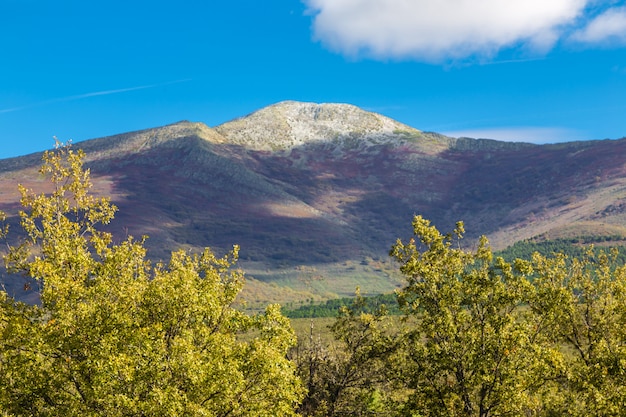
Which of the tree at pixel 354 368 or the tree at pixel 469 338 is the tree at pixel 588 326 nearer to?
the tree at pixel 469 338

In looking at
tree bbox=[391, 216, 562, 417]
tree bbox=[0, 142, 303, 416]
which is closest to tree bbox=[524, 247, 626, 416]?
tree bbox=[391, 216, 562, 417]

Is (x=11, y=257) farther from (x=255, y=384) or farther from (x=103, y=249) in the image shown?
(x=255, y=384)

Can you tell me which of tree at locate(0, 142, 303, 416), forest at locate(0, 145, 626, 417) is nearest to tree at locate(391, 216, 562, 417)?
forest at locate(0, 145, 626, 417)

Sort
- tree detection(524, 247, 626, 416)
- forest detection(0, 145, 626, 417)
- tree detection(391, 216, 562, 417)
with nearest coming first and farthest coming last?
forest detection(0, 145, 626, 417), tree detection(524, 247, 626, 416), tree detection(391, 216, 562, 417)

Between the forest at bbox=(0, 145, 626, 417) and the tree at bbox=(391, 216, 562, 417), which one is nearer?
the forest at bbox=(0, 145, 626, 417)

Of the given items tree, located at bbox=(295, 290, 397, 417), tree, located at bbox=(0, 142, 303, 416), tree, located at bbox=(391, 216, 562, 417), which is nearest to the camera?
tree, located at bbox=(0, 142, 303, 416)

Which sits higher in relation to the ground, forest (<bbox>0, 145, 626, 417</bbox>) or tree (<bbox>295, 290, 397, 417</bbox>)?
forest (<bbox>0, 145, 626, 417</bbox>)

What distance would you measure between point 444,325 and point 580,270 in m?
15.6

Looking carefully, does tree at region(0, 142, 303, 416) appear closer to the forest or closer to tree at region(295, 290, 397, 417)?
the forest

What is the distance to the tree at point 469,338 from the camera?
27781 mm

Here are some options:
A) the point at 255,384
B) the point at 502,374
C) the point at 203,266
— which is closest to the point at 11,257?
the point at 203,266

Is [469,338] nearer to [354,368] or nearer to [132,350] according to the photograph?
[354,368]

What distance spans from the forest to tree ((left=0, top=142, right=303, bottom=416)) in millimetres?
77

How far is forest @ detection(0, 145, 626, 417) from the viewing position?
23922 millimetres
